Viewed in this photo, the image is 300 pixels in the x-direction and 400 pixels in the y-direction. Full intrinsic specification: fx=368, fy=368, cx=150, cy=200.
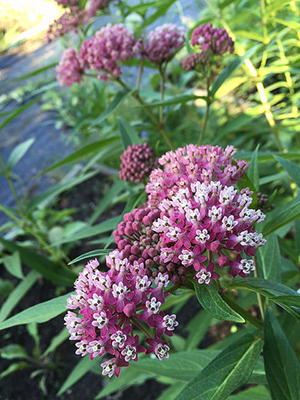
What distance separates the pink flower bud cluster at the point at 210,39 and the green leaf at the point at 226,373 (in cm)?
91

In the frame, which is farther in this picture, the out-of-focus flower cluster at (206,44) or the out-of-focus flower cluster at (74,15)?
the out-of-focus flower cluster at (74,15)

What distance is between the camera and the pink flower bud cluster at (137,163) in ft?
3.35

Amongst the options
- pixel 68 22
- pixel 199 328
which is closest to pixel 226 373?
pixel 199 328

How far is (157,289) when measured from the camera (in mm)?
604

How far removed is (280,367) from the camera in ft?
2.27

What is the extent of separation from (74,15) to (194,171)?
1.32m

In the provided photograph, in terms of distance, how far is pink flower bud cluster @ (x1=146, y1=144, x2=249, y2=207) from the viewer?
0.70 meters

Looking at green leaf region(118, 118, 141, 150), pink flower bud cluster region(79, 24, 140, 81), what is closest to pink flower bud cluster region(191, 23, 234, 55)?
pink flower bud cluster region(79, 24, 140, 81)

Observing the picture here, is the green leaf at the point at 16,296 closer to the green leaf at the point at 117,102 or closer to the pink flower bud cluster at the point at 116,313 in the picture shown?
the green leaf at the point at 117,102

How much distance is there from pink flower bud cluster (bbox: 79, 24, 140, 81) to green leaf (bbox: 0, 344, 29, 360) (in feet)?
4.73

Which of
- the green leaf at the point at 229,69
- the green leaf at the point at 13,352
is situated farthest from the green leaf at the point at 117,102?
the green leaf at the point at 13,352

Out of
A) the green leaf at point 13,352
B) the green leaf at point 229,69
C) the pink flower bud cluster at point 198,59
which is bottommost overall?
the green leaf at point 13,352

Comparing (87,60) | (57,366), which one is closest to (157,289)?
(87,60)

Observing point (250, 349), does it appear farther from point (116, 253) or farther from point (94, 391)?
point (94, 391)
